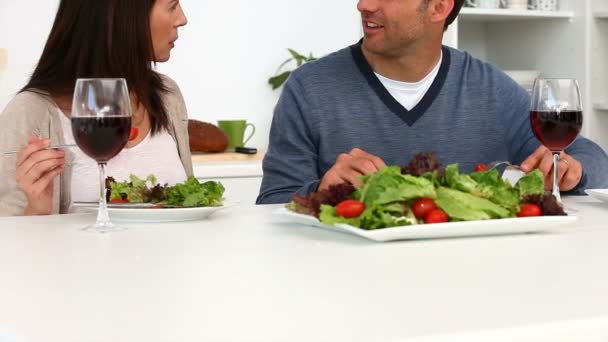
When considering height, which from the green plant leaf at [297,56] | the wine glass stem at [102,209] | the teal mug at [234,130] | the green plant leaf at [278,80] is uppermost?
the green plant leaf at [297,56]

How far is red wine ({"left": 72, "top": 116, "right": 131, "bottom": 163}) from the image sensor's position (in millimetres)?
1334

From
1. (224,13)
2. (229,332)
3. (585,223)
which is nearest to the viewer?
(229,332)

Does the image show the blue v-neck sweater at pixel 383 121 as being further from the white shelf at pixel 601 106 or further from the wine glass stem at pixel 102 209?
the white shelf at pixel 601 106

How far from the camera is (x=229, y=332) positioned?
754 mm

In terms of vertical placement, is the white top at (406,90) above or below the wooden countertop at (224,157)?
above

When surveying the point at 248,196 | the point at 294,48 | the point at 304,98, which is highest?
the point at 294,48

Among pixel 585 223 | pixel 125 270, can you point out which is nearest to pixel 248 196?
pixel 585 223

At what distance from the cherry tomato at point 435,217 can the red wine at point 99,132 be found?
44 cm

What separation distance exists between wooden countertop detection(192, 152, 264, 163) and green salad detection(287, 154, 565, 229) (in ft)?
6.16

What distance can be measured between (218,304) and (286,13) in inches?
113

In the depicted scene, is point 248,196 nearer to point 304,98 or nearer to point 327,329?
point 304,98

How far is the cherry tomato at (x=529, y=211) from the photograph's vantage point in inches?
51.7

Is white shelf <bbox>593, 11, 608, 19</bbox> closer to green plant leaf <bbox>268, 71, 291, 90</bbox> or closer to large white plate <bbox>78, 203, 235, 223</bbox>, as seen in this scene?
green plant leaf <bbox>268, 71, 291, 90</bbox>

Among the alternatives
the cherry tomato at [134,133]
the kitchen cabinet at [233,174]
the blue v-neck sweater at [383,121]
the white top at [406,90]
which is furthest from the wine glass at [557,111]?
the kitchen cabinet at [233,174]
